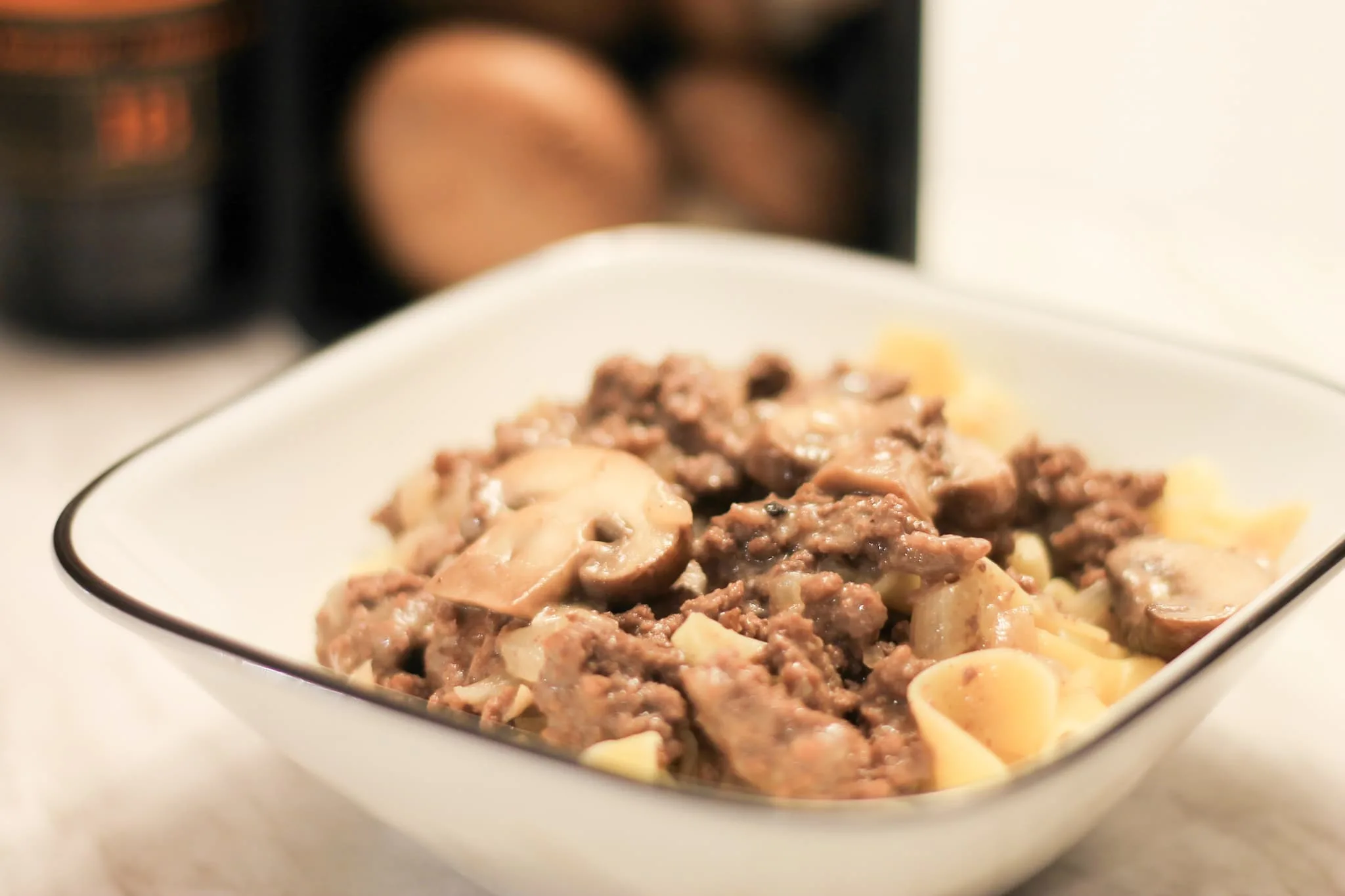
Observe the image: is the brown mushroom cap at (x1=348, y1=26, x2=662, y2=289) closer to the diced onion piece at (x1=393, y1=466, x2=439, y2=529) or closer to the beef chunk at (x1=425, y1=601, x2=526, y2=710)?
the diced onion piece at (x1=393, y1=466, x2=439, y2=529)

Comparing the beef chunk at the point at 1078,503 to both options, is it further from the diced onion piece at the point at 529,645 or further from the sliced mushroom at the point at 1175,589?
the diced onion piece at the point at 529,645

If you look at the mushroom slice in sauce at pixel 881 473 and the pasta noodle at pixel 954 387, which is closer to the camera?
the mushroom slice in sauce at pixel 881 473

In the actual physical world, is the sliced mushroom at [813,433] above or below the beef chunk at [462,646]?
above

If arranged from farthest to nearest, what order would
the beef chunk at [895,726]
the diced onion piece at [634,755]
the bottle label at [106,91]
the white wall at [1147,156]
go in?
the white wall at [1147,156]
the bottle label at [106,91]
the beef chunk at [895,726]
the diced onion piece at [634,755]

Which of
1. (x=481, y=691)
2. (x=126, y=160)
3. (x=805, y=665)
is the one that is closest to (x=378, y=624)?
(x=481, y=691)

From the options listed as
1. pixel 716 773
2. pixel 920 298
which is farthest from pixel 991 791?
pixel 920 298

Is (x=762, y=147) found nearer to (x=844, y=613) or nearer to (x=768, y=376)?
(x=768, y=376)

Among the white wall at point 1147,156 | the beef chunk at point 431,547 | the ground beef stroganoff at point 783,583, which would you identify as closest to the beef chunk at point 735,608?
the ground beef stroganoff at point 783,583

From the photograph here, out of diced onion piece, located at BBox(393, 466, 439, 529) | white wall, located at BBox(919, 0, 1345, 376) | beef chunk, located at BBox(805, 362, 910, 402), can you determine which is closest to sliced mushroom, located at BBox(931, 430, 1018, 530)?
beef chunk, located at BBox(805, 362, 910, 402)
